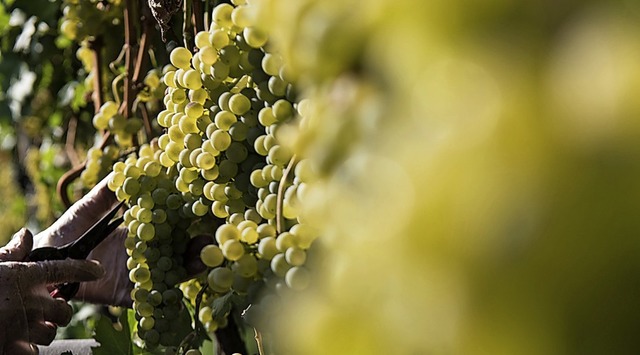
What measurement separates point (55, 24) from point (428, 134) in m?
1.22

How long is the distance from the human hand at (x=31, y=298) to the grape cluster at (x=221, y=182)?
0.10 m

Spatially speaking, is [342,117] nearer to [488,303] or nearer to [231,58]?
[488,303]

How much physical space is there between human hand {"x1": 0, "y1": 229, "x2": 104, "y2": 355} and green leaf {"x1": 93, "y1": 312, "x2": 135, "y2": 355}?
5 centimetres

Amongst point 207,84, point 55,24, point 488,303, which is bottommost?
point 55,24

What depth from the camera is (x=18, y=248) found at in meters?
0.83

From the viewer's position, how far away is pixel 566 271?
0.18m

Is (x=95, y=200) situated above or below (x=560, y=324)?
below

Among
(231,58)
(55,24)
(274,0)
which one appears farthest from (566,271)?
(55,24)

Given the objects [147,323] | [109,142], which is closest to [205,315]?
[147,323]

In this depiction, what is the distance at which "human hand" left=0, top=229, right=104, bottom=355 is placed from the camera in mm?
734

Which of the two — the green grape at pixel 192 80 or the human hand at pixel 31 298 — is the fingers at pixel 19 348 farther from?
the green grape at pixel 192 80

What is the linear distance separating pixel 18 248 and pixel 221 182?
14.6 inches

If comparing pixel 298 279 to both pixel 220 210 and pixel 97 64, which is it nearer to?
pixel 220 210

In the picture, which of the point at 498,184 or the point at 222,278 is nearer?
the point at 498,184
